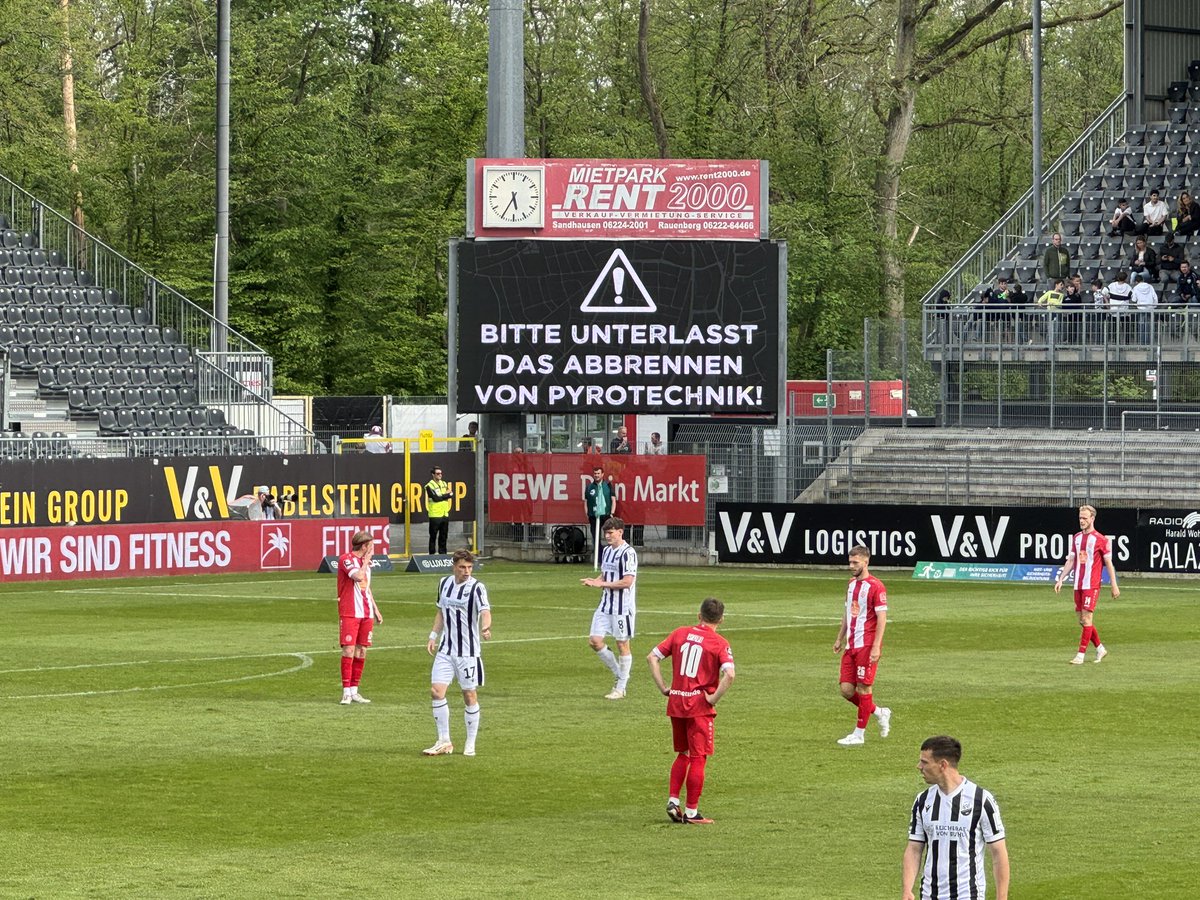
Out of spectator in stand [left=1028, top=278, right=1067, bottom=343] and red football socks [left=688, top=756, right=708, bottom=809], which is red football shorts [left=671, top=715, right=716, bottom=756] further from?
spectator in stand [left=1028, top=278, right=1067, bottom=343]

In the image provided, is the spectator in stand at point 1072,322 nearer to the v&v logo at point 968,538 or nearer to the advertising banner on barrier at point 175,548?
the v&v logo at point 968,538

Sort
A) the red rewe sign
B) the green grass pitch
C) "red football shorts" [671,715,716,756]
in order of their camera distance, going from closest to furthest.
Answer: the green grass pitch
"red football shorts" [671,715,716,756]
the red rewe sign

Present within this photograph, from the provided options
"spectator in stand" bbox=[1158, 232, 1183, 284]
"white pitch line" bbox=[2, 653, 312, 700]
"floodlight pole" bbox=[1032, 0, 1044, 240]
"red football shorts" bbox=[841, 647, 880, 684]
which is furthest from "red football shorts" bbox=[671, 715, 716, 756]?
"floodlight pole" bbox=[1032, 0, 1044, 240]

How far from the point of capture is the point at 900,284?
68.9 m

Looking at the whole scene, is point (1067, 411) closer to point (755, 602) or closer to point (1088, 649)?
point (755, 602)

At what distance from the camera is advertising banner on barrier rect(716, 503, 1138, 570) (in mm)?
38656

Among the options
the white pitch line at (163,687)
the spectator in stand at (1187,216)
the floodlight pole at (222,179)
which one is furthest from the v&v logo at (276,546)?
the spectator in stand at (1187,216)

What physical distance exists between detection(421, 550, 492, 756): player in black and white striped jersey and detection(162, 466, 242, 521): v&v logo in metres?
22.5

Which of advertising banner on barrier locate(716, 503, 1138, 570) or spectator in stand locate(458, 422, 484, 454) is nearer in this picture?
advertising banner on barrier locate(716, 503, 1138, 570)

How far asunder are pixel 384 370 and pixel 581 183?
24.8 meters

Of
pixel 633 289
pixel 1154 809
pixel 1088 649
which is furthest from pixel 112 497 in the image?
pixel 1154 809

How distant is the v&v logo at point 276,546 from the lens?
40.4m

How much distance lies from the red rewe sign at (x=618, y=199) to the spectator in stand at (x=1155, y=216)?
38.9 feet

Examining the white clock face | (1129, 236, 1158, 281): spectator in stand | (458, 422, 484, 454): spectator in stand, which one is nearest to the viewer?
the white clock face
